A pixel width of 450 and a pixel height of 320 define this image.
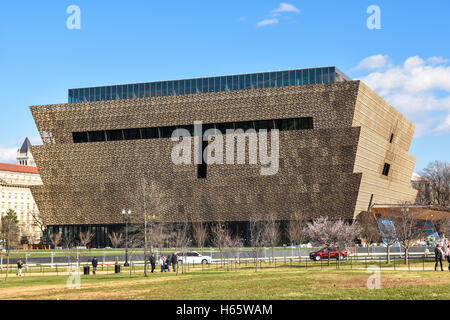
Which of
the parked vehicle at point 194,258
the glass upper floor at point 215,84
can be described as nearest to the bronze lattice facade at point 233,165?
the glass upper floor at point 215,84

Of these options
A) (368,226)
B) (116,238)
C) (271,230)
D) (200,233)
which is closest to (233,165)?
(200,233)

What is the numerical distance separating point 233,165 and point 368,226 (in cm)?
2295

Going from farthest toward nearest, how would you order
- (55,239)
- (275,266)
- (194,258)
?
(55,239), (194,258), (275,266)

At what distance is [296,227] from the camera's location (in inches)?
3930

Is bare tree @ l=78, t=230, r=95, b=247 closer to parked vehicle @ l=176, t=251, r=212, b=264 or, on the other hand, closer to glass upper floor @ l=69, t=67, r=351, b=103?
glass upper floor @ l=69, t=67, r=351, b=103

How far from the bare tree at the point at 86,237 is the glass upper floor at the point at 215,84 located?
2792 cm

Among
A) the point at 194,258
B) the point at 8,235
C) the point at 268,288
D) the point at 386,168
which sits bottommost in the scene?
the point at 194,258

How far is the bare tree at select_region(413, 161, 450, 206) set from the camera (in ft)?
528

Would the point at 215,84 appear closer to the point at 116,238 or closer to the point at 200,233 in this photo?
A: the point at 200,233

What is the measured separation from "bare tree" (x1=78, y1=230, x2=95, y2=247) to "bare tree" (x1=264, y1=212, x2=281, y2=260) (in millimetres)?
32025

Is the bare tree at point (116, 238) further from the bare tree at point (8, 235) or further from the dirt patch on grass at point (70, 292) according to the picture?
the dirt patch on grass at point (70, 292)

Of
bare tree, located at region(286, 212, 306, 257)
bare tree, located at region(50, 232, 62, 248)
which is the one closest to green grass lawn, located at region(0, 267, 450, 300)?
bare tree, located at region(286, 212, 306, 257)

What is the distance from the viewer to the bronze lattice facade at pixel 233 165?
98875mm
